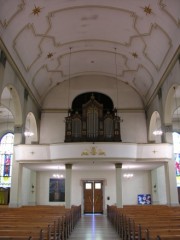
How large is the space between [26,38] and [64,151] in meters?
5.87

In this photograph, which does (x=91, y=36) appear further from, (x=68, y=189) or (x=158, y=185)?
(x=158, y=185)

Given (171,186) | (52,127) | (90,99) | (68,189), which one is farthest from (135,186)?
(52,127)

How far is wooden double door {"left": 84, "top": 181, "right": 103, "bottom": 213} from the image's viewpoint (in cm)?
1811

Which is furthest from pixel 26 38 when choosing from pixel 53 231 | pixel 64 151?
pixel 53 231

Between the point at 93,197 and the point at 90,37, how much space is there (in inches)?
428

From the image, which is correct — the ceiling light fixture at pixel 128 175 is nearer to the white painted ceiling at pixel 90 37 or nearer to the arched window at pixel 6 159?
the white painted ceiling at pixel 90 37

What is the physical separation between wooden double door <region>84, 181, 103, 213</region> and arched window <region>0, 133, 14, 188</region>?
5601 mm

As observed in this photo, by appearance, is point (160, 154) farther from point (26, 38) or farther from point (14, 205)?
point (26, 38)

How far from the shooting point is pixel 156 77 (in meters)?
14.5

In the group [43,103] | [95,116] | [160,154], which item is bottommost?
[160,154]

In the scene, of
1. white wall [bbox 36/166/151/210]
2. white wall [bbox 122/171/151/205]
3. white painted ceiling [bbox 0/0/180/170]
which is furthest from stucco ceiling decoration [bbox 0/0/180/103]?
white wall [bbox 36/166/151/210]

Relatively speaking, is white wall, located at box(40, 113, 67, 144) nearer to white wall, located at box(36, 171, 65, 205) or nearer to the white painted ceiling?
the white painted ceiling

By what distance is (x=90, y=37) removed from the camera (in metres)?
13.5

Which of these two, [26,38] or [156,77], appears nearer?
[26,38]
